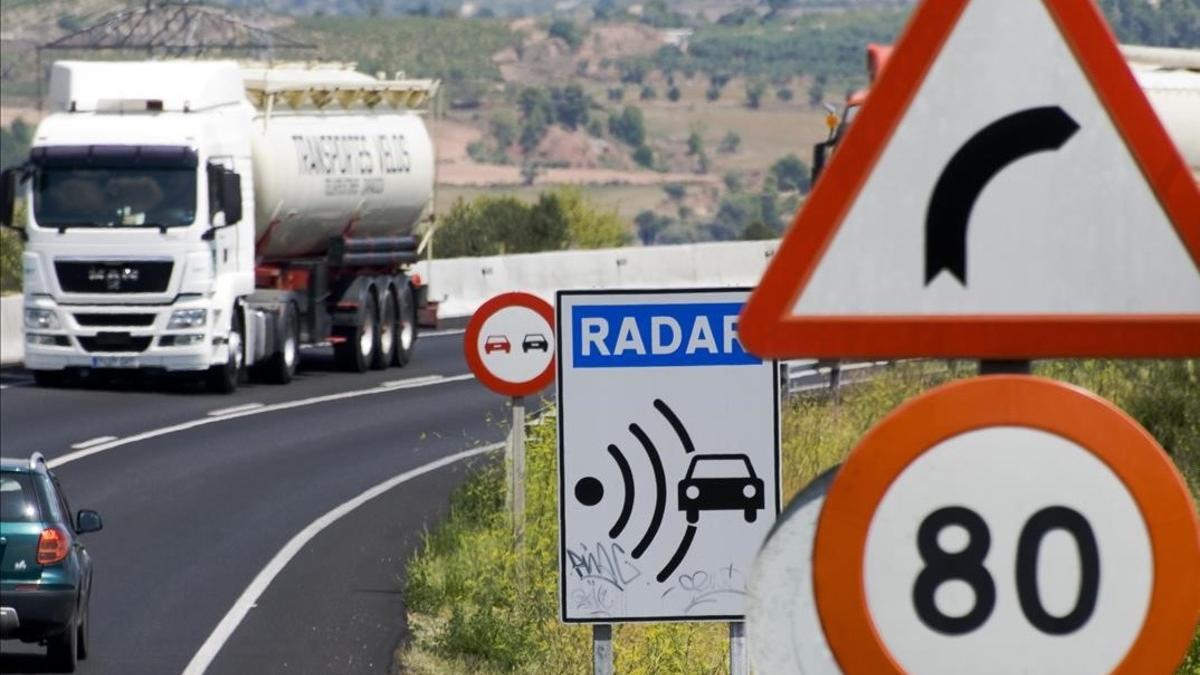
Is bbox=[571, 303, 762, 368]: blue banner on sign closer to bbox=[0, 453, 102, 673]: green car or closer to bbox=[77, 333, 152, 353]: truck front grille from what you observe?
bbox=[0, 453, 102, 673]: green car

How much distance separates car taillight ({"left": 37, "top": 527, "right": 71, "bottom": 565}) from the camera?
1359 centimetres

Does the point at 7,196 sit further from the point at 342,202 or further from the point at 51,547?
the point at 51,547

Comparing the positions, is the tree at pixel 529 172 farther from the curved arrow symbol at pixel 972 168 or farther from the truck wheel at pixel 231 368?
the curved arrow symbol at pixel 972 168

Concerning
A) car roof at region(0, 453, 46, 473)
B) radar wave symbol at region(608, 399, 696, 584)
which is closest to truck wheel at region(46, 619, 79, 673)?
car roof at region(0, 453, 46, 473)

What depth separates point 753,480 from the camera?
26.0 feet

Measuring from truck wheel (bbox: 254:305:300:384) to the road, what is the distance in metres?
0.31

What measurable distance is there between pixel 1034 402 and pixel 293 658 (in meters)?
11.3

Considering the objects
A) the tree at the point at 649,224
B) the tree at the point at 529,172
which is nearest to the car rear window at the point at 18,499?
the tree at the point at 649,224

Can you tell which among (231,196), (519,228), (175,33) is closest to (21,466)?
(231,196)

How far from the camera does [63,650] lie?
13.8m

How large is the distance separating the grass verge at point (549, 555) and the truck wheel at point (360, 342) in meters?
10.8

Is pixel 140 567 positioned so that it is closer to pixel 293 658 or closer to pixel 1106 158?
pixel 293 658

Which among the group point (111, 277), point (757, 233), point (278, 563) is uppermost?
point (757, 233)

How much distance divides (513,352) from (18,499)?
10.4 feet
